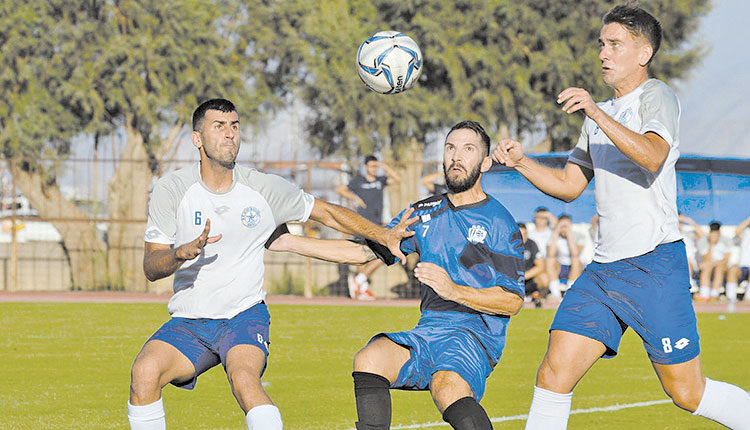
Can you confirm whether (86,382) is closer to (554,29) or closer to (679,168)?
(679,168)

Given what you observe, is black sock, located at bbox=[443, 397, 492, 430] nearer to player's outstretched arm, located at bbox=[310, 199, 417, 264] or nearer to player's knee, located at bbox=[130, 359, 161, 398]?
player's outstretched arm, located at bbox=[310, 199, 417, 264]

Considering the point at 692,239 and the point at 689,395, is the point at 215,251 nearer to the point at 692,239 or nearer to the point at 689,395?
the point at 689,395

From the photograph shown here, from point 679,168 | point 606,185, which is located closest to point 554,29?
point 679,168

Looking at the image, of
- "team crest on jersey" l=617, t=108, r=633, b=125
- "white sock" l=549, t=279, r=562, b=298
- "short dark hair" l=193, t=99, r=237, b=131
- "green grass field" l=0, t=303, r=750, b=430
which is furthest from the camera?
"white sock" l=549, t=279, r=562, b=298

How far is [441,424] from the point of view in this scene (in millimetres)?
8016

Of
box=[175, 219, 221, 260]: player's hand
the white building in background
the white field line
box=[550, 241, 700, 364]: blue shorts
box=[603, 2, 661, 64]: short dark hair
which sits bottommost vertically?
the white field line

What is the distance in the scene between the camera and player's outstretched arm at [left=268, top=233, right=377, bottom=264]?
20.4ft

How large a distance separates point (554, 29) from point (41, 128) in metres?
12.0

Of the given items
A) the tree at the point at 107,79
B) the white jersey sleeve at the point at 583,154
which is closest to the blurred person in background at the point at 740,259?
the tree at the point at 107,79

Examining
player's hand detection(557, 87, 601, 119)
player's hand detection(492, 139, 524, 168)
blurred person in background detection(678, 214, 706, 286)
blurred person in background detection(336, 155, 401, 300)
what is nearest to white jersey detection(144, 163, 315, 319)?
player's hand detection(492, 139, 524, 168)

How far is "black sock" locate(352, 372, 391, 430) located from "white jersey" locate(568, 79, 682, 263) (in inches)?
52.4

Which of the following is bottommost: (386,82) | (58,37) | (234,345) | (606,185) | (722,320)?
(722,320)

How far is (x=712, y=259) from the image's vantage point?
65.5 ft

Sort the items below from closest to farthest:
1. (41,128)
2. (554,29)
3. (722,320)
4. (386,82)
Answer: (386,82)
(722,320)
(41,128)
(554,29)
